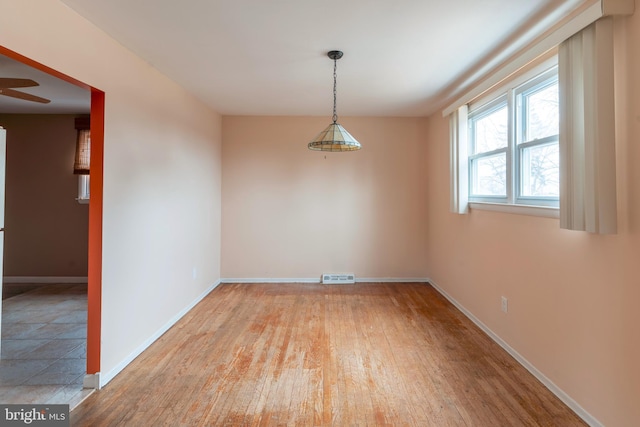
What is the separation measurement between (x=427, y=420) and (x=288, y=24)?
2684 millimetres

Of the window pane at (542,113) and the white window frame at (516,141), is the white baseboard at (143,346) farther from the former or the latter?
the window pane at (542,113)

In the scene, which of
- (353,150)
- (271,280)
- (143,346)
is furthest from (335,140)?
(271,280)

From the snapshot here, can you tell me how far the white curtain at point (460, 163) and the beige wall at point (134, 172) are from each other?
309 cm

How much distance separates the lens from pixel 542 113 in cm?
228

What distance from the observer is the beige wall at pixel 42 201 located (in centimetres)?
453

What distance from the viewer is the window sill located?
207 centimetres

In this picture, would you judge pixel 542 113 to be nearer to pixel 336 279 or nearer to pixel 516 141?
pixel 516 141

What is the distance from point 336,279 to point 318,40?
3.32 metres

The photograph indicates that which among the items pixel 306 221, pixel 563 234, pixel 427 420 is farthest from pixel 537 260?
pixel 306 221

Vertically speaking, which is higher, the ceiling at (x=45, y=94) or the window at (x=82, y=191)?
the ceiling at (x=45, y=94)

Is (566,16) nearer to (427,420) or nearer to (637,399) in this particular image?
(637,399)

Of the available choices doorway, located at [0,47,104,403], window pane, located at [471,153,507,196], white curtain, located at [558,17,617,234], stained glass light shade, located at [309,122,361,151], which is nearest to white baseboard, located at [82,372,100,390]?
doorway, located at [0,47,104,403]

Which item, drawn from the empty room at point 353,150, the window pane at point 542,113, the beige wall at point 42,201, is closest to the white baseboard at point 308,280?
the empty room at point 353,150

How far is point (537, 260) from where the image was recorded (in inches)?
88.3
